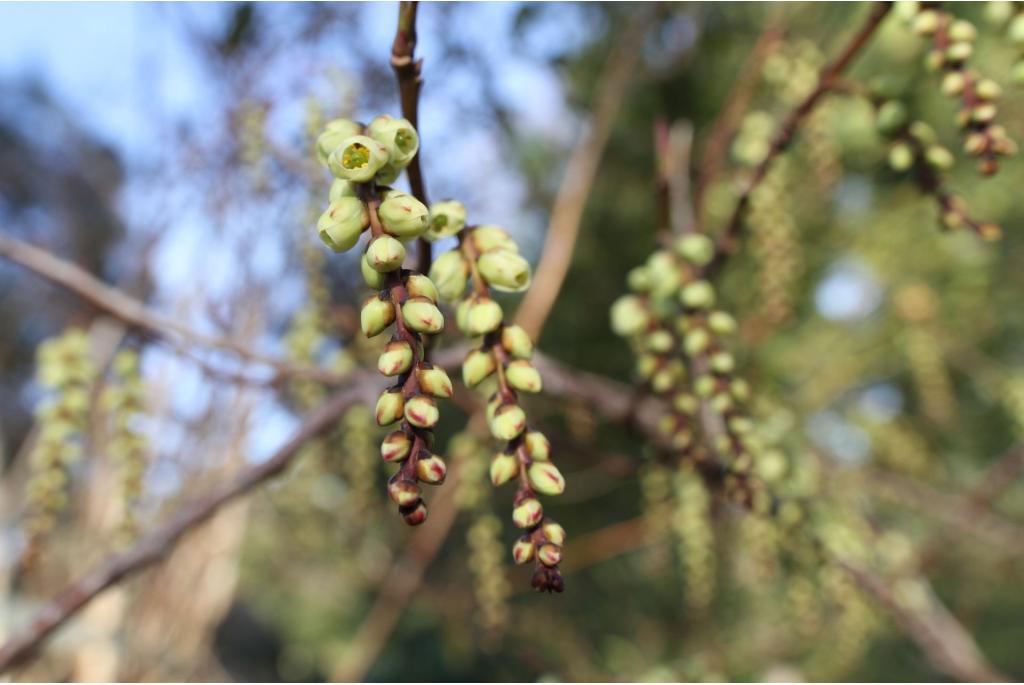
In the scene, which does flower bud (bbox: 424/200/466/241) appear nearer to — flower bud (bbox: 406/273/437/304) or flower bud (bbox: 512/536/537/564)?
flower bud (bbox: 406/273/437/304)

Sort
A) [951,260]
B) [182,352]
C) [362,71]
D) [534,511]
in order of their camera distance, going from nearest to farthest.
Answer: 1. [534,511]
2. [182,352]
3. [362,71]
4. [951,260]

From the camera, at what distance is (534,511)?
1.31 ft

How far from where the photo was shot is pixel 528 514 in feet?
1.31

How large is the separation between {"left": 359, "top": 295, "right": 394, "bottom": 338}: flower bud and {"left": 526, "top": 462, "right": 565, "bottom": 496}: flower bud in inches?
4.5

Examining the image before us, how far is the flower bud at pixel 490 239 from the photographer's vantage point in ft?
1.72

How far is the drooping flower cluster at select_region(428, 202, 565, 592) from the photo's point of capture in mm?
399

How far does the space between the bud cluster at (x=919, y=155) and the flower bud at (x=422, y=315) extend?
520 millimetres

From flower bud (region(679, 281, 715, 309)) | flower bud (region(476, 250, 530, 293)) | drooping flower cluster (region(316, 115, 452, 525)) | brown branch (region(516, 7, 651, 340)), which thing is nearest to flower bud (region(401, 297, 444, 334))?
drooping flower cluster (region(316, 115, 452, 525))

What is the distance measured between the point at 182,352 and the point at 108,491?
3.36ft

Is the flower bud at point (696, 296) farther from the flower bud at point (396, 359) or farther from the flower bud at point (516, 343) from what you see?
the flower bud at point (396, 359)

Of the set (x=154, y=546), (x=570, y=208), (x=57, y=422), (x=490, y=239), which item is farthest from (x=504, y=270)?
(x=570, y=208)

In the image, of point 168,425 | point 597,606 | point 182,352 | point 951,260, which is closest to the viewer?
point 182,352

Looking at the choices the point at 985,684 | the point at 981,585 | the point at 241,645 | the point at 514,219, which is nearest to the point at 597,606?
the point at 981,585

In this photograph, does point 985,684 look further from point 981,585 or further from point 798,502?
point 981,585
